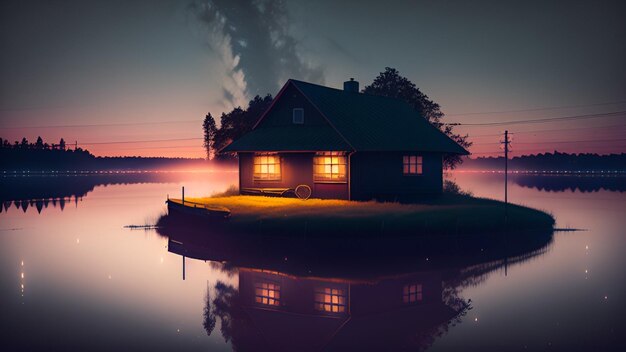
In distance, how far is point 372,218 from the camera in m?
22.0

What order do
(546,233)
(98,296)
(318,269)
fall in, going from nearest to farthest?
1. (98,296)
2. (318,269)
3. (546,233)

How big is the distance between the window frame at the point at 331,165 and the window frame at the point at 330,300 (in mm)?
16441

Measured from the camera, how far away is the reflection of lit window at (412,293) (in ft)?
40.9

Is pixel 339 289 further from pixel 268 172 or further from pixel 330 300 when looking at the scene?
pixel 268 172

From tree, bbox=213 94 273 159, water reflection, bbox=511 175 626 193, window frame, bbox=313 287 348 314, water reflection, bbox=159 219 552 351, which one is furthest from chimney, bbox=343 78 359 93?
water reflection, bbox=511 175 626 193

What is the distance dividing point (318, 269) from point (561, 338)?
813 centimetres

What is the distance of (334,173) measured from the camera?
30156 mm

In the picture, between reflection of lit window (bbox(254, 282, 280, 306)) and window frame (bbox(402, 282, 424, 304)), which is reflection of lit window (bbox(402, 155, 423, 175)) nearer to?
window frame (bbox(402, 282, 424, 304))

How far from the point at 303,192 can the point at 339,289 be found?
17.4m

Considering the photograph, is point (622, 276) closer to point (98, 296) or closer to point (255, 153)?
point (98, 296)

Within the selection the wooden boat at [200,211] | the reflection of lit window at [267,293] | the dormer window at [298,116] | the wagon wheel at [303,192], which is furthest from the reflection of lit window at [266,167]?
the reflection of lit window at [267,293]

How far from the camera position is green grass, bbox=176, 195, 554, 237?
67.7ft

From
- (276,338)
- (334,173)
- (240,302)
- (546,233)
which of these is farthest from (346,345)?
(334,173)

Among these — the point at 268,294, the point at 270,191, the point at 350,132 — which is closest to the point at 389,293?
the point at 268,294
